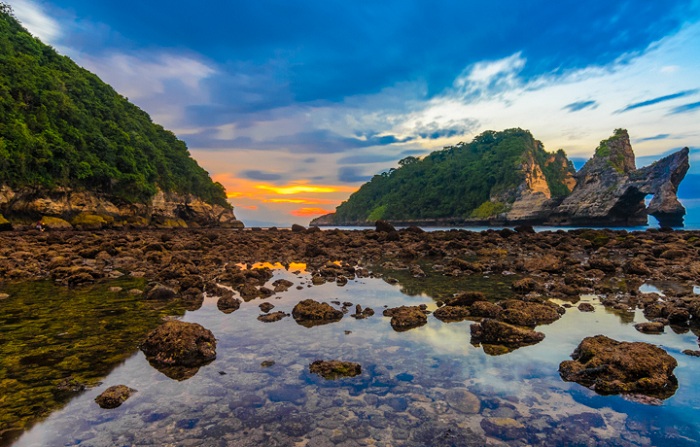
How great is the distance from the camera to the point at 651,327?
6980mm

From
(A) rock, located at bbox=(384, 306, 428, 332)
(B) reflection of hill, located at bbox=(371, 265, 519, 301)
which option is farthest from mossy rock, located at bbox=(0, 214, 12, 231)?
(A) rock, located at bbox=(384, 306, 428, 332)

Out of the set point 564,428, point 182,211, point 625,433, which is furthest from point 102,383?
point 182,211

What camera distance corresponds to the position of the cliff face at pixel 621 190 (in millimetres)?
69500

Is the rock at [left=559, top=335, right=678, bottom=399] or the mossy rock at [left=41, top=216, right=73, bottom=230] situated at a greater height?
the mossy rock at [left=41, top=216, right=73, bottom=230]

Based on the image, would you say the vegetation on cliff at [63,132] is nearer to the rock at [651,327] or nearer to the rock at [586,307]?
the rock at [586,307]

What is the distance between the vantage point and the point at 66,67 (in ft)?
211

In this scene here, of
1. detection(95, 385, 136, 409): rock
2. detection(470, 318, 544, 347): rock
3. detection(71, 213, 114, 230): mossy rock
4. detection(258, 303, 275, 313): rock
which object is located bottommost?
detection(470, 318, 544, 347): rock

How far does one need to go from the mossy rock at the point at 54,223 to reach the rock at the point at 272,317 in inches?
1766

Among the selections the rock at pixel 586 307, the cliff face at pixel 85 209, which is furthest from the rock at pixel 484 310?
the cliff face at pixel 85 209

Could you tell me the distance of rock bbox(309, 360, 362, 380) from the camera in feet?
16.9

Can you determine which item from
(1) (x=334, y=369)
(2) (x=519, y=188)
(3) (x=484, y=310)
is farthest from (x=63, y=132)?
(2) (x=519, y=188)

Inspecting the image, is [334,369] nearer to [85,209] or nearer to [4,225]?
[4,225]

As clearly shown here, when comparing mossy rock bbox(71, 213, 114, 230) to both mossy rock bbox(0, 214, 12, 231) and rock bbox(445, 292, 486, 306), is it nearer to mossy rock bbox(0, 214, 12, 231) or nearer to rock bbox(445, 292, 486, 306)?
mossy rock bbox(0, 214, 12, 231)

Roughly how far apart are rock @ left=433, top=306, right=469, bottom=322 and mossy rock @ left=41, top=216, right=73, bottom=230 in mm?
47944
